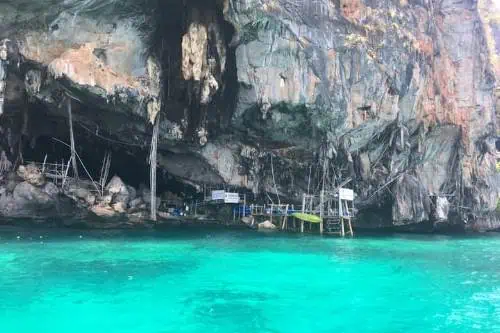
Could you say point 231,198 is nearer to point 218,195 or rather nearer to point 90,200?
point 218,195

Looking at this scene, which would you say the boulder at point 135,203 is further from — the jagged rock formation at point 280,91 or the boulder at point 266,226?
the boulder at point 266,226

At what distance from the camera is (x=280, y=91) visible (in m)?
31.3

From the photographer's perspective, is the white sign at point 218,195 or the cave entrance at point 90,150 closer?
the cave entrance at point 90,150

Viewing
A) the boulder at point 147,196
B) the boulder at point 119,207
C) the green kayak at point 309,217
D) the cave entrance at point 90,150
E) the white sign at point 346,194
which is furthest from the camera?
the white sign at point 346,194

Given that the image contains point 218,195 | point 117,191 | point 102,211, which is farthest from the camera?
point 218,195

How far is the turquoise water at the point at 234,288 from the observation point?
474 inches

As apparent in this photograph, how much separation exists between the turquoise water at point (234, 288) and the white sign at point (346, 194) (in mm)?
10327

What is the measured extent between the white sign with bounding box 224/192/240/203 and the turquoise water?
428 inches

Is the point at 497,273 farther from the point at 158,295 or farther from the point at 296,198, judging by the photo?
the point at 296,198

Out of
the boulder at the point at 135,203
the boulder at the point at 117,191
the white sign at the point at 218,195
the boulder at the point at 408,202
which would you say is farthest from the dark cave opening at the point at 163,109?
the boulder at the point at 408,202

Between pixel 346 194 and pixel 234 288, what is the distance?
72.9 feet

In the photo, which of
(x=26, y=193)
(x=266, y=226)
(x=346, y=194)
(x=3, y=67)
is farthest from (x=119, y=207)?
(x=346, y=194)

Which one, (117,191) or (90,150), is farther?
(90,150)

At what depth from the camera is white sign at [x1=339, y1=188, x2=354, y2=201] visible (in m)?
36.1
